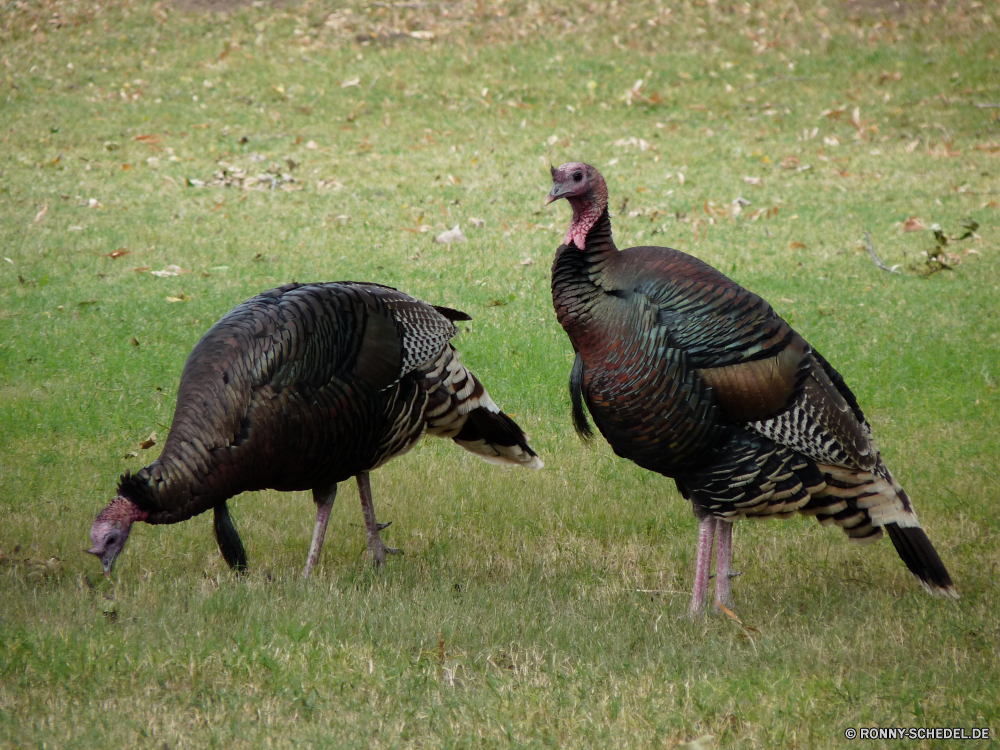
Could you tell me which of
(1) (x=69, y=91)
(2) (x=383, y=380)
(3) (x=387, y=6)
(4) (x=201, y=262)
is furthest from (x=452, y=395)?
(3) (x=387, y=6)

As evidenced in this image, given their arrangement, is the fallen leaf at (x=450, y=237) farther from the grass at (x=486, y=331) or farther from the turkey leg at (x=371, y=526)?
the turkey leg at (x=371, y=526)

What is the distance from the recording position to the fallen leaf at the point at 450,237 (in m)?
10.2

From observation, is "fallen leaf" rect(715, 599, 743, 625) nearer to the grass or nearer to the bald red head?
the grass

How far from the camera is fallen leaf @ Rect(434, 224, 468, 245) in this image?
401 inches

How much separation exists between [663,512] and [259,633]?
2.69m

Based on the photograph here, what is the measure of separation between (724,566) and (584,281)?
1556mm

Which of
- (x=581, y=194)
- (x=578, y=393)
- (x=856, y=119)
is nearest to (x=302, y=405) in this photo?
(x=578, y=393)

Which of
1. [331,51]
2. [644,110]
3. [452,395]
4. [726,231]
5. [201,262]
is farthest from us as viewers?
[331,51]

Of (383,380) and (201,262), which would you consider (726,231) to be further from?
(383,380)

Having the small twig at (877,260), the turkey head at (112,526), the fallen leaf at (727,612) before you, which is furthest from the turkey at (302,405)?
the small twig at (877,260)

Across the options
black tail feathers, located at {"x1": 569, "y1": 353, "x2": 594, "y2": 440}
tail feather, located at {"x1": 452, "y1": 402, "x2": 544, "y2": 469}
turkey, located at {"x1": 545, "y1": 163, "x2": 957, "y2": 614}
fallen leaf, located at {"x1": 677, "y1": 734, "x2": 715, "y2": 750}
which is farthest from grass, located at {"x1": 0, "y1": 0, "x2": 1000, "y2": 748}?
black tail feathers, located at {"x1": 569, "y1": 353, "x2": 594, "y2": 440}

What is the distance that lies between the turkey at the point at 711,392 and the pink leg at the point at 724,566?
6.3 inches

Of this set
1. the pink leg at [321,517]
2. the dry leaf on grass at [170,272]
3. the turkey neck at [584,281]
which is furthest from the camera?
the dry leaf on grass at [170,272]

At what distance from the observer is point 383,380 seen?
490 centimetres
